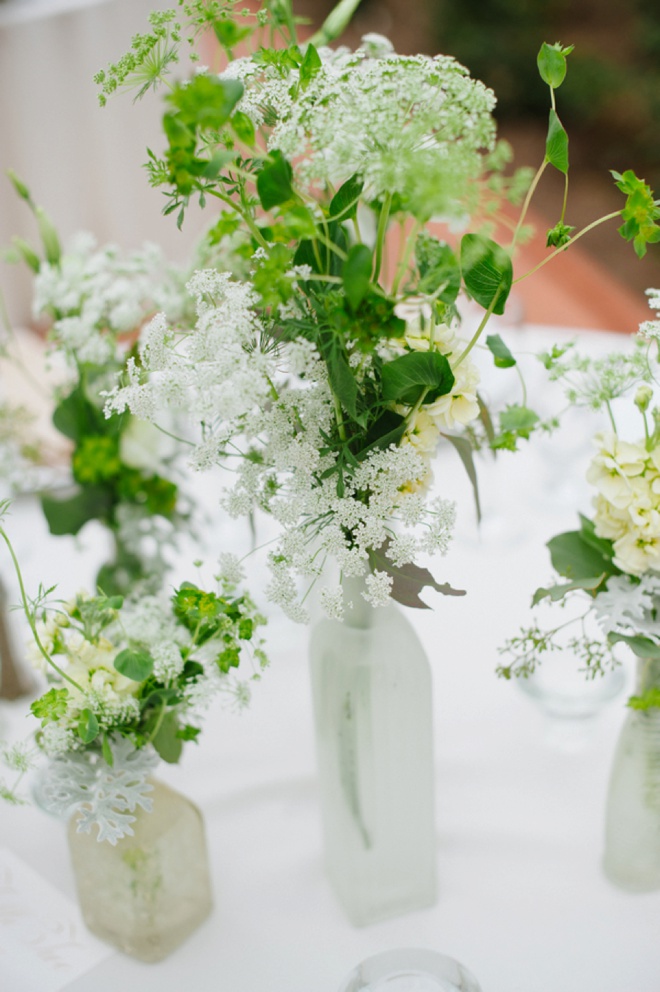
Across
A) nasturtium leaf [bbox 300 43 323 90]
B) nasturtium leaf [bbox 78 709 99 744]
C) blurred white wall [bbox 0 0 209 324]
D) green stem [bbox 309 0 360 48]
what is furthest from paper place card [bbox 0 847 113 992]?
blurred white wall [bbox 0 0 209 324]

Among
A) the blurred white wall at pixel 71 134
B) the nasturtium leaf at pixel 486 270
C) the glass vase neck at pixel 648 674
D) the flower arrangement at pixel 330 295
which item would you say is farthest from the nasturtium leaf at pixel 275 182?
the blurred white wall at pixel 71 134

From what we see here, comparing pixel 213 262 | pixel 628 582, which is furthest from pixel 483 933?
pixel 213 262

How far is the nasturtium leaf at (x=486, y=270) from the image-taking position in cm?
54

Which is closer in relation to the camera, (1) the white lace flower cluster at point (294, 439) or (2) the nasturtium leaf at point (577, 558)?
(1) the white lace flower cluster at point (294, 439)

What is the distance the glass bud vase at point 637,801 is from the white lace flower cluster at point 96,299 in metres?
0.58

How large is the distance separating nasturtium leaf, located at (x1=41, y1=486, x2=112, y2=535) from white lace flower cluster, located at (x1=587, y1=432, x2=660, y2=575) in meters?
0.57

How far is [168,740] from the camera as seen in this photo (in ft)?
2.31

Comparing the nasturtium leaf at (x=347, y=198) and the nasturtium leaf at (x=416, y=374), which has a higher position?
the nasturtium leaf at (x=347, y=198)

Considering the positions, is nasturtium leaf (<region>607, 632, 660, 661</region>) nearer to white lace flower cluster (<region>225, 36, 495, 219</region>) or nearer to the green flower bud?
the green flower bud

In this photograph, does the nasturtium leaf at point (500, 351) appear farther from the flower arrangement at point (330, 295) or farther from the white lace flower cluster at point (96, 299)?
the white lace flower cluster at point (96, 299)

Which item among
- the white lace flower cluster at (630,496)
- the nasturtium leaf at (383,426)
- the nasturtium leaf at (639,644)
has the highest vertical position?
the nasturtium leaf at (383,426)

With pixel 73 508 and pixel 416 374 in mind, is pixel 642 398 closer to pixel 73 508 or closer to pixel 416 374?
pixel 416 374

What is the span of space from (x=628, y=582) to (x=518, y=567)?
1.64ft

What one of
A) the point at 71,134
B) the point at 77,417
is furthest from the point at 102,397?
the point at 71,134
